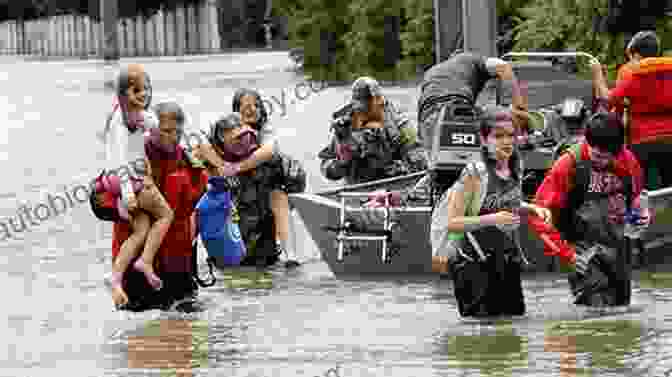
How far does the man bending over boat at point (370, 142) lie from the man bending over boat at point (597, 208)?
14.0 ft

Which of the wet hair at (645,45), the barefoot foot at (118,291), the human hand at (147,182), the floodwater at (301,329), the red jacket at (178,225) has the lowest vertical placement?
the floodwater at (301,329)

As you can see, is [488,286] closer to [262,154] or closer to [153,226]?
[153,226]

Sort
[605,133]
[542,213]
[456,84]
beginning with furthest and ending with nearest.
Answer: [456,84], [605,133], [542,213]

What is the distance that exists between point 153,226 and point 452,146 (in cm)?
191

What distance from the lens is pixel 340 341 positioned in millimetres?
11633

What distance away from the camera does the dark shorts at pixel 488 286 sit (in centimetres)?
1166

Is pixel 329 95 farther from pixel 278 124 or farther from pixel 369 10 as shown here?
pixel 278 124

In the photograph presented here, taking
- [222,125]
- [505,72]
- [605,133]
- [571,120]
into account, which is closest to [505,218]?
[605,133]

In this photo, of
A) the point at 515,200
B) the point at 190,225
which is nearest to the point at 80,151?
the point at 190,225

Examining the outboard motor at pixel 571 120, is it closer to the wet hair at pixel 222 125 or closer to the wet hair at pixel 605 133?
the wet hair at pixel 222 125

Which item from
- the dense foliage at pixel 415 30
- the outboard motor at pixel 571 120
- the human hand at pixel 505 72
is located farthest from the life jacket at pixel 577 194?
the dense foliage at pixel 415 30

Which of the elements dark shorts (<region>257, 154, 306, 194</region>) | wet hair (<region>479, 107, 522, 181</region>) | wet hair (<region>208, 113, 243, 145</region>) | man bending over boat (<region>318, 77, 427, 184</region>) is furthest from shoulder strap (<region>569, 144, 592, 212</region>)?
man bending over boat (<region>318, 77, 427, 184</region>)

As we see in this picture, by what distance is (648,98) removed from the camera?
1491 centimetres

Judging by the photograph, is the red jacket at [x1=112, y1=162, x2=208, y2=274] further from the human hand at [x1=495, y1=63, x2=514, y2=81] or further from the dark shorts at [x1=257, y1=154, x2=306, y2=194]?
the dark shorts at [x1=257, y1=154, x2=306, y2=194]
